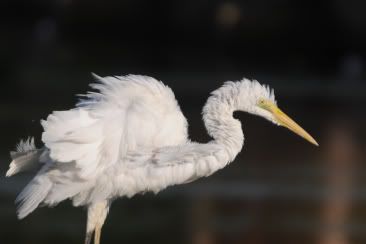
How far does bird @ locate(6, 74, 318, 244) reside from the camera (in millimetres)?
6613

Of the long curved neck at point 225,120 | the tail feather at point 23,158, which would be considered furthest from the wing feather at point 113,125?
the tail feather at point 23,158

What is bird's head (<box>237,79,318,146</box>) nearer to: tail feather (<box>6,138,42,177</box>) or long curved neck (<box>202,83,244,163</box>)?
long curved neck (<box>202,83,244,163</box>)

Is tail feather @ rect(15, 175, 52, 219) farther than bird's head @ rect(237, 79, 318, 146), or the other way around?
bird's head @ rect(237, 79, 318, 146)

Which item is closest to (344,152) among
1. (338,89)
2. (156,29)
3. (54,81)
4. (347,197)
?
(347,197)

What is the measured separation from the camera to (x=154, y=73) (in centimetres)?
2558

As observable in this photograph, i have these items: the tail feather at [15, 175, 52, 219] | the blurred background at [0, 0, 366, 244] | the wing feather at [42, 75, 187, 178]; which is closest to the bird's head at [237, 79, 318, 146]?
the wing feather at [42, 75, 187, 178]

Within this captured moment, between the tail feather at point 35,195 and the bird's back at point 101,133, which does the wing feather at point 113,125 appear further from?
the tail feather at point 35,195

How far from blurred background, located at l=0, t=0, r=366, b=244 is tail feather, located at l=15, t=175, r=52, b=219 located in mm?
3031

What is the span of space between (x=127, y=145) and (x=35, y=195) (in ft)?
2.28

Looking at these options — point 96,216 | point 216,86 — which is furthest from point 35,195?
point 216,86

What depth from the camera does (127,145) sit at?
22.3 ft

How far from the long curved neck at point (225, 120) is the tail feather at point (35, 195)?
1.15m

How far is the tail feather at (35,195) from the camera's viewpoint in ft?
22.1

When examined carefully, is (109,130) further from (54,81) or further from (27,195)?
(54,81)
